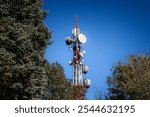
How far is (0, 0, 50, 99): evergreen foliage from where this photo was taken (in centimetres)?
2820

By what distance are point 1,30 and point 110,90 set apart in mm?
33034

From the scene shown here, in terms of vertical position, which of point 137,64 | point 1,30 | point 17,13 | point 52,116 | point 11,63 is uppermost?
point 137,64

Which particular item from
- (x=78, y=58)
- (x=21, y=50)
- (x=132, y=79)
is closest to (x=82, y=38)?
(x=78, y=58)

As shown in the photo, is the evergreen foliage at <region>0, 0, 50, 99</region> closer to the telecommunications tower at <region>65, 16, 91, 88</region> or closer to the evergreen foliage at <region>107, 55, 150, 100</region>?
the evergreen foliage at <region>107, 55, 150, 100</region>

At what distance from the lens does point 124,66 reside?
54.9m

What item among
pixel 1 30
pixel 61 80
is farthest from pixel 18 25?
Result: pixel 61 80

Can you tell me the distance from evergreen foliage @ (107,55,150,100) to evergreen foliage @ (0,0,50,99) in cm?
1405

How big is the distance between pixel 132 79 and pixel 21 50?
2231cm

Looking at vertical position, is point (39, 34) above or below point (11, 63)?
above

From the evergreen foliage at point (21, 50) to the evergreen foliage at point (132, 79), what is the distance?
14.0m

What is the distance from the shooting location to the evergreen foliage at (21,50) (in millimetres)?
28203

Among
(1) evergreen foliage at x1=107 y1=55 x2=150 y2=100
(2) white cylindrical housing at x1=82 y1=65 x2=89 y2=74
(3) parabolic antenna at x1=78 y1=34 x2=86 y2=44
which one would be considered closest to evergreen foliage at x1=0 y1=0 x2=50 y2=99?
(1) evergreen foliage at x1=107 y1=55 x2=150 y2=100

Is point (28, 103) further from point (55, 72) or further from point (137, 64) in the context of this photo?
point (55, 72)

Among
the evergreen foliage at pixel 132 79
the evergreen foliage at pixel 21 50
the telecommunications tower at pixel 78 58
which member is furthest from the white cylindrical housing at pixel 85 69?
the evergreen foliage at pixel 21 50
